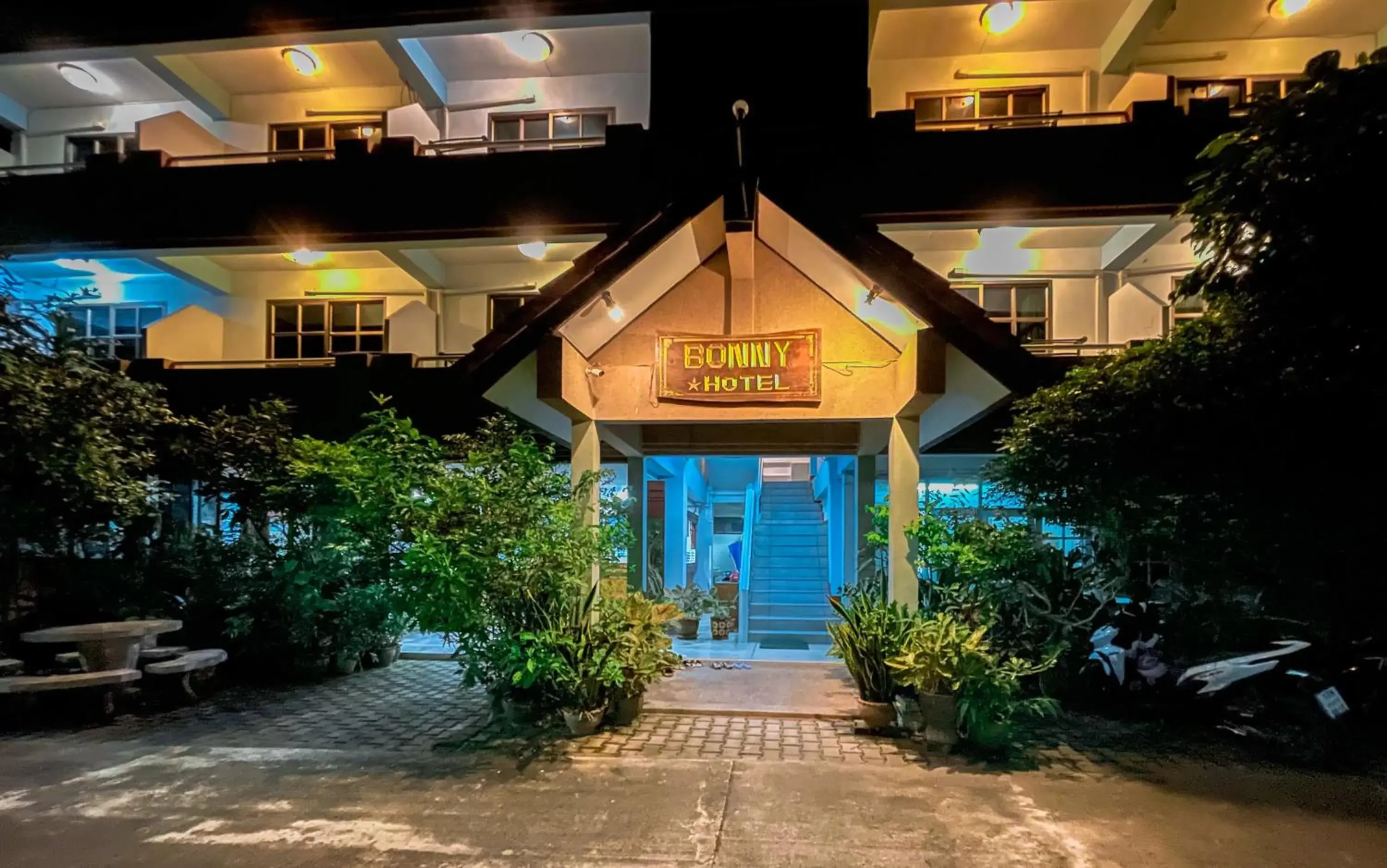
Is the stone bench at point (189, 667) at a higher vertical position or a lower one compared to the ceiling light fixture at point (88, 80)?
lower

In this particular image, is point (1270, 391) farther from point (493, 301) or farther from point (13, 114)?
point (13, 114)

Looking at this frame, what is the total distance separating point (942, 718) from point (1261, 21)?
1125cm

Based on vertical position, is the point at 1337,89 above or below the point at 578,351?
above

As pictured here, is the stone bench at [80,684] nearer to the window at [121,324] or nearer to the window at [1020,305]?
the window at [121,324]

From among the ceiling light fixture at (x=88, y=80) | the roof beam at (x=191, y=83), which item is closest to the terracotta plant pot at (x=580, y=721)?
the roof beam at (x=191, y=83)

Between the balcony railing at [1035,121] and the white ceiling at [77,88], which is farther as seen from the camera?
the white ceiling at [77,88]

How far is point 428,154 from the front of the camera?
10984 millimetres

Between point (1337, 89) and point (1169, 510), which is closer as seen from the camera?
point (1337, 89)

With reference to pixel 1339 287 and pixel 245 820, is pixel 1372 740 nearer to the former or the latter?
pixel 1339 287

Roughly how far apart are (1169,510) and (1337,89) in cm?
314

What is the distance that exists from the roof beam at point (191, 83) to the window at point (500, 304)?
561 cm

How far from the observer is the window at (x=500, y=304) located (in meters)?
12.1

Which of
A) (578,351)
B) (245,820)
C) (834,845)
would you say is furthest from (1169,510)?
(245,820)

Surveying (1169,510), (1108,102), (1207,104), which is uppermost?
(1108,102)
